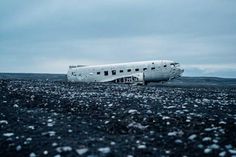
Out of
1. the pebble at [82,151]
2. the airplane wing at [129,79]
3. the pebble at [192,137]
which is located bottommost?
the pebble at [82,151]

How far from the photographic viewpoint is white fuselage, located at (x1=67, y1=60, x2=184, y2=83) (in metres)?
52.8

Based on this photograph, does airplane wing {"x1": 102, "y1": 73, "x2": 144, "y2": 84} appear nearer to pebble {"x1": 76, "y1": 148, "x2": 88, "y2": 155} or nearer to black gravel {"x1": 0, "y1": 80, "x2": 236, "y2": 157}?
black gravel {"x1": 0, "y1": 80, "x2": 236, "y2": 157}

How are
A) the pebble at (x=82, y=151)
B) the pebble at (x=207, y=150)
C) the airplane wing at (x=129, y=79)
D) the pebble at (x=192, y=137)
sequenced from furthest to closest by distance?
the airplane wing at (x=129, y=79), the pebble at (x=192, y=137), the pebble at (x=82, y=151), the pebble at (x=207, y=150)

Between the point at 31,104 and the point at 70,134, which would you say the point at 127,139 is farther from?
the point at 31,104

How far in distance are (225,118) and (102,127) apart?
4650mm

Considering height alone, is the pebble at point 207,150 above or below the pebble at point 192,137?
below

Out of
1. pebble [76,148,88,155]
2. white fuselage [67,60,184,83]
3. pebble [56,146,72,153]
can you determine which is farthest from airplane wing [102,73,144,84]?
pebble [76,148,88,155]

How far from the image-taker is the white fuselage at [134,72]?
52812 mm

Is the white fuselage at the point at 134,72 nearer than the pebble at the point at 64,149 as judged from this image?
No

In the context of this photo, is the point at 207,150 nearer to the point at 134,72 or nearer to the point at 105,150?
the point at 105,150

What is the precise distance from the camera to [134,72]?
174 feet

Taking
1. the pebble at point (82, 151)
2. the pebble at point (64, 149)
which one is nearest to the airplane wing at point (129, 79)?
the pebble at point (64, 149)

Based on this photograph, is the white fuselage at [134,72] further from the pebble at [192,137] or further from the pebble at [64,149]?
the pebble at [64,149]

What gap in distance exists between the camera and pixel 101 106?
1583 centimetres
